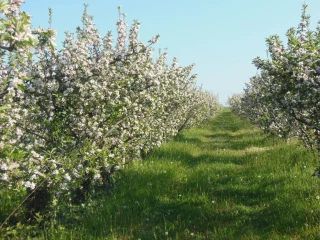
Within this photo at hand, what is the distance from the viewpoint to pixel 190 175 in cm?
1202

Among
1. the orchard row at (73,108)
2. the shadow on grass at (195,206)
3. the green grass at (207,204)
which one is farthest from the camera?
the shadow on grass at (195,206)

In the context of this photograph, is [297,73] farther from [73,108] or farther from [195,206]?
[73,108]

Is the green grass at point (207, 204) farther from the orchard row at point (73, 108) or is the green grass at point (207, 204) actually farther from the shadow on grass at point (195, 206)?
the orchard row at point (73, 108)

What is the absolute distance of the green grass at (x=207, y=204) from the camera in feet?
24.4

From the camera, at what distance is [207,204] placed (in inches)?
362

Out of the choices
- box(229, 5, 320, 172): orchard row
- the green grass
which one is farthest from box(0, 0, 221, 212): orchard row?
box(229, 5, 320, 172): orchard row

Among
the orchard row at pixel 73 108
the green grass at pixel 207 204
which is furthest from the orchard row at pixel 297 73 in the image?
the orchard row at pixel 73 108

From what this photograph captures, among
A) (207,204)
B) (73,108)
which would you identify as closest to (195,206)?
(207,204)

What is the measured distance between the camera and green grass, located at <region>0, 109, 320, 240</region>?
7.44m

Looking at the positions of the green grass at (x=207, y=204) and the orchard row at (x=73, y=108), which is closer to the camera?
the orchard row at (x=73, y=108)

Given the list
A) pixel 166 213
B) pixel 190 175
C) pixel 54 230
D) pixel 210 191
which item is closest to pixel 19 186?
pixel 54 230

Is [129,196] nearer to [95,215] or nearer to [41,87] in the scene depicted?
[95,215]

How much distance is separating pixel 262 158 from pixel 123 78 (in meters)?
7.50

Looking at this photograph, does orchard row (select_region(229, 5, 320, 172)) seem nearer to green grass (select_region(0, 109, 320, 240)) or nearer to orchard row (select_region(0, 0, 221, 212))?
green grass (select_region(0, 109, 320, 240))
